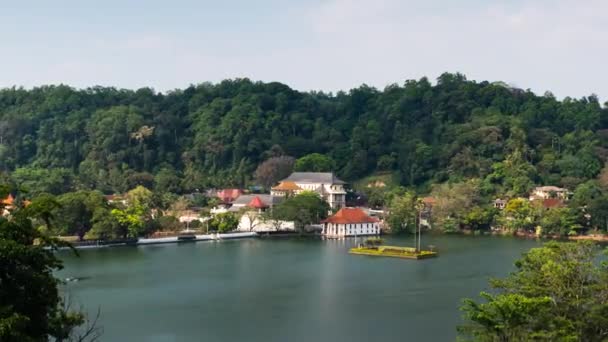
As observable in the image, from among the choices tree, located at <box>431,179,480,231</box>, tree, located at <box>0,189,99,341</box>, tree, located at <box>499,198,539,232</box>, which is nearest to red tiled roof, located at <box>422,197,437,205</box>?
tree, located at <box>431,179,480,231</box>

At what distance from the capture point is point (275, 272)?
27156mm

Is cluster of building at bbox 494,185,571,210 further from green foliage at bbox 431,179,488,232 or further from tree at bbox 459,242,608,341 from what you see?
tree at bbox 459,242,608,341

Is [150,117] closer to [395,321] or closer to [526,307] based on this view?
[395,321]

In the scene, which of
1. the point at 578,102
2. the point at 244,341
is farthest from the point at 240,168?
the point at 244,341

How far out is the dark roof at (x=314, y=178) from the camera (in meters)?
50.1

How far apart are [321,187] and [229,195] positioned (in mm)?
6936

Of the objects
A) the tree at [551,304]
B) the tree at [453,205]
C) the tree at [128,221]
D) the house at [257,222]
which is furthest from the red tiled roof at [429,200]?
the tree at [551,304]

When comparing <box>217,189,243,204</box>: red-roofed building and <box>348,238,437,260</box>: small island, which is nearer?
<box>348,238,437,260</box>: small island

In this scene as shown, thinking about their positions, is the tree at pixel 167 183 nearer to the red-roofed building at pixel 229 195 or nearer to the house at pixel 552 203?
the red-roofed building at pixel 229 195

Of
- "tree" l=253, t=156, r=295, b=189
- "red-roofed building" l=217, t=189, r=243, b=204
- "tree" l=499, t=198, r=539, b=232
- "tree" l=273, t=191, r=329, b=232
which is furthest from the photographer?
"tree" l=253, t=156, r=295, b=189

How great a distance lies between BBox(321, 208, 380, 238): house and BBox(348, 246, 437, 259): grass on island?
6.83m

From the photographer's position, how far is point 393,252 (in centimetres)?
3309

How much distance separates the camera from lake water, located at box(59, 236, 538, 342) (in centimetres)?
1811

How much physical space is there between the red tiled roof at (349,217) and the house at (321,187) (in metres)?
5.71
